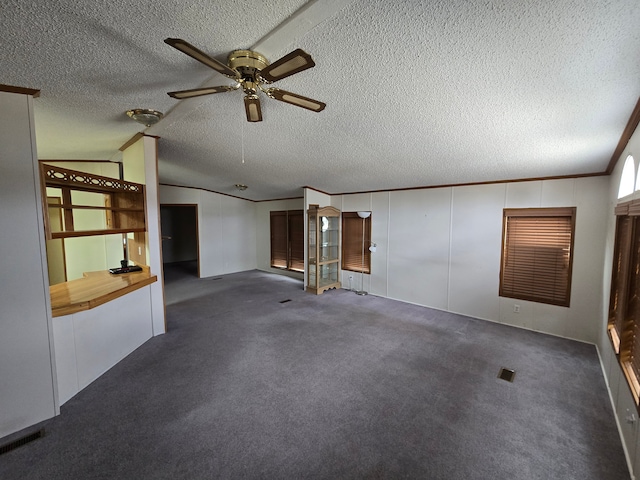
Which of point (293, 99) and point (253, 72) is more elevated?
point (253, 72)

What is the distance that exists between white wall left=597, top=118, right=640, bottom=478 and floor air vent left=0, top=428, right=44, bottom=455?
12.9 ft

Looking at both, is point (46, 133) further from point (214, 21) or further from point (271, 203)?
point (271, 203)

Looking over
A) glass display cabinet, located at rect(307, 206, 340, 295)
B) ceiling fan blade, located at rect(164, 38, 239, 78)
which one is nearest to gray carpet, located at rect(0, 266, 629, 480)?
glass display cabinet, located at rect(307, 206, 340, 295)

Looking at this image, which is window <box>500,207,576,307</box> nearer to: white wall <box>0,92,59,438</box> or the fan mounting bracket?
the fan mounting bracket

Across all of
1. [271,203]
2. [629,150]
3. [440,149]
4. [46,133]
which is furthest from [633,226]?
[271,203]

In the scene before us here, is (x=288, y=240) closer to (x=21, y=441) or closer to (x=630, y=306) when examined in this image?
(x=21, y=441)

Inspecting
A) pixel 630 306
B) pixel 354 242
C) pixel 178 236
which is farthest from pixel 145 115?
pixel 178 236

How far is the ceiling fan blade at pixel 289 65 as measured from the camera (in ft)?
4.25

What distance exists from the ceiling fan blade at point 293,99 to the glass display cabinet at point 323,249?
11.8 feet

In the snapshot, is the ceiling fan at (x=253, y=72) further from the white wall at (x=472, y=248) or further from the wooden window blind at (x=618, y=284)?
the white wall at (x=472, y=248)

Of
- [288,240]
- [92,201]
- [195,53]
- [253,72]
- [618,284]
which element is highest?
[253,72]

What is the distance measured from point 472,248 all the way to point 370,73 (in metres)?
3.47

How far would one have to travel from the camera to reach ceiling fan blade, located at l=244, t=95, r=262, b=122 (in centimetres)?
187

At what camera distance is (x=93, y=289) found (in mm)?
2775
